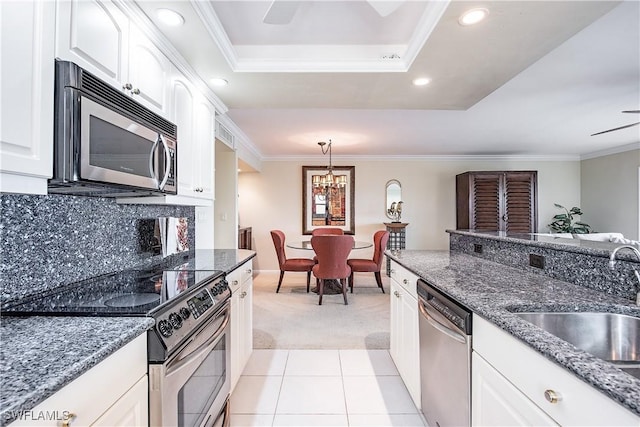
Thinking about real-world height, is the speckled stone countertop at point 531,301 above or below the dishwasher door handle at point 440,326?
above

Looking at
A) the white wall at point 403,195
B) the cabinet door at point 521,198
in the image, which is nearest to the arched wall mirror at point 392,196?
the white wall at point 403,195

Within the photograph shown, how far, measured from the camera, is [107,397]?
0.82m

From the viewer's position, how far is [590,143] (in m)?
5.27

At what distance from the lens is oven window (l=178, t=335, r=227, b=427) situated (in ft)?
3.94

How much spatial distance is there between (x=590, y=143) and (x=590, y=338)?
18.8 feet

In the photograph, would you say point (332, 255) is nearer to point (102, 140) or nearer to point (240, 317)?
point (240, 317)

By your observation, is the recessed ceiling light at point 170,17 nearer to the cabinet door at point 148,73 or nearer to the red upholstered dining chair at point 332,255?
the cabinet door at point 148,73

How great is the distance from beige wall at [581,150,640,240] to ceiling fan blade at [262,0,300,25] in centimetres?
655

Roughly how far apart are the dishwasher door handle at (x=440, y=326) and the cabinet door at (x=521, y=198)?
5.10m

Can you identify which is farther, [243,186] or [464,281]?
[243,186]

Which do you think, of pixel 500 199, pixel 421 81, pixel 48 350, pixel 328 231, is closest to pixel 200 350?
pixel 48 350

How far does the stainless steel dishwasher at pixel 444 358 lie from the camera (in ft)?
4.14

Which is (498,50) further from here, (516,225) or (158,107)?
(516,225)

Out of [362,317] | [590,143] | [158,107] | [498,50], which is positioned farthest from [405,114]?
[590,143]
